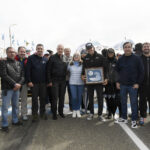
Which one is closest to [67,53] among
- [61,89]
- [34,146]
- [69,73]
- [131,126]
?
[69,73]

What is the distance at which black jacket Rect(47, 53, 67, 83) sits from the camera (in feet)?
18.1

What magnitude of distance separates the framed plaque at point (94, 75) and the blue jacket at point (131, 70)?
0.61 m

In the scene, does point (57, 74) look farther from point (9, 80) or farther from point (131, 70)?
point (131, 70)

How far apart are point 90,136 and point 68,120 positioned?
1.45 metres

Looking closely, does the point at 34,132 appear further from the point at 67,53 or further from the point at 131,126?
the point at 67,53

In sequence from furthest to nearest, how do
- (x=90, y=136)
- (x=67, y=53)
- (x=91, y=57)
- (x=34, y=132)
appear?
1. (x=67, y=53)
2. (x=91, y=57)
3. (x=34, y=132)
4. (x=90, y=136)

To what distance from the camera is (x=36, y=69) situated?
541cm

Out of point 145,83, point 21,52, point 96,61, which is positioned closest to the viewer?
point 145,83

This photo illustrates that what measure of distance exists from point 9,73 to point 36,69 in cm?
92

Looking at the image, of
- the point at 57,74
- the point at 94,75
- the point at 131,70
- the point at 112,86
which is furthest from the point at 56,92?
the point at 131,70

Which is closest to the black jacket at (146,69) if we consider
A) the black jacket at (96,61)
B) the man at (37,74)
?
the black jacket at (96,61)

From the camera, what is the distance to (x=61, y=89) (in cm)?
582

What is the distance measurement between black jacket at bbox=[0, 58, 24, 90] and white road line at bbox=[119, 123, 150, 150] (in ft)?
9.42

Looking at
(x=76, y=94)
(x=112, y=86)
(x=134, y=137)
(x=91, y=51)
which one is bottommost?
(x=134, y=137)
